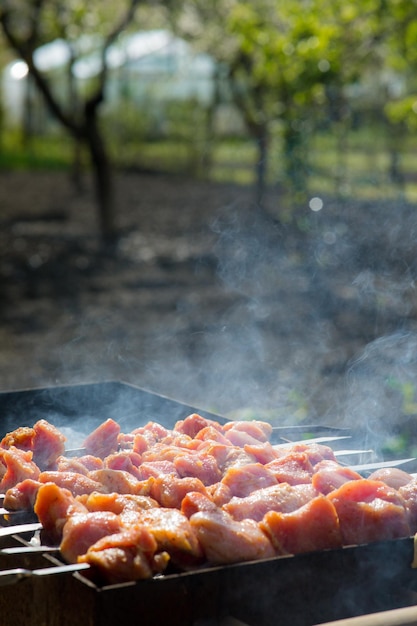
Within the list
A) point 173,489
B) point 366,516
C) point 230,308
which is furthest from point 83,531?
point 230,308

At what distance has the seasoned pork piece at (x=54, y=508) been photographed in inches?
102

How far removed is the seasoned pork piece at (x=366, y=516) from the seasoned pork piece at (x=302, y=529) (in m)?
0.08

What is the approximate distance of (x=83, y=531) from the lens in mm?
2475

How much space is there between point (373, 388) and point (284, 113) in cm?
660

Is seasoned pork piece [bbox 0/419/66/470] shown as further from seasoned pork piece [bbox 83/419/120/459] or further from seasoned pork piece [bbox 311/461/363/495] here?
seasoned pork piece [bbox 311/461/363/495]

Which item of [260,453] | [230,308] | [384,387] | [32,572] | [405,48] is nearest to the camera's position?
[32,572]

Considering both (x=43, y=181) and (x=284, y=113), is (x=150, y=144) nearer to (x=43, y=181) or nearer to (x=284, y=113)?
(x=43, y=181)

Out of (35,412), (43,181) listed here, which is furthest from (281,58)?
(43,181)

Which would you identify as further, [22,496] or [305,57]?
[305,57]

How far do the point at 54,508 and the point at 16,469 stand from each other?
1.23 ft

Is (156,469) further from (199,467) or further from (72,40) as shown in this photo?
(72,40)

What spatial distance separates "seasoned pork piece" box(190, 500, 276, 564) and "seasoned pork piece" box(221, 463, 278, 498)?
0.36 m

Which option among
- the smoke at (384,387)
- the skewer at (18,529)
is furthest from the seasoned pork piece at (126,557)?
the smoke at (384,387)

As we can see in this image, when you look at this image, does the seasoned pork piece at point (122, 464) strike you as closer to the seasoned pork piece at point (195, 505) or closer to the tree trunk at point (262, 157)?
the seasoned pork piece at point (195, 505)
